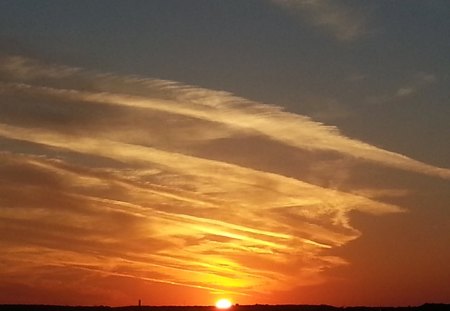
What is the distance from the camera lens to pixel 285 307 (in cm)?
10212

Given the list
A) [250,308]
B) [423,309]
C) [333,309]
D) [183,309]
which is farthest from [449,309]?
[183,309]

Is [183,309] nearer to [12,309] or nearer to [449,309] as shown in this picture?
[12,309]

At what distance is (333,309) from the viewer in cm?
9988

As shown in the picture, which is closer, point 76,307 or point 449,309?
point 449,309

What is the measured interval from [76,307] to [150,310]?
7.84 metres

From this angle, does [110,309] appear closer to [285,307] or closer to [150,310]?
[150,310]

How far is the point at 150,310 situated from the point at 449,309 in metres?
31.9

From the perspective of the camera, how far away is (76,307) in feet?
338

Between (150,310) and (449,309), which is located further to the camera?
(150,310)

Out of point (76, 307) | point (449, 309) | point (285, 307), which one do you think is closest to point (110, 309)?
point (76, 307)

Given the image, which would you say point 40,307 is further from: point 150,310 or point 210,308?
point 210,308

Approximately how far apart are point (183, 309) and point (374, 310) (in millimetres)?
20674

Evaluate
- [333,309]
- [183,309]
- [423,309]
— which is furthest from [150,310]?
[423,309]

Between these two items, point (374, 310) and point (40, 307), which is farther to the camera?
point (40, 307)
